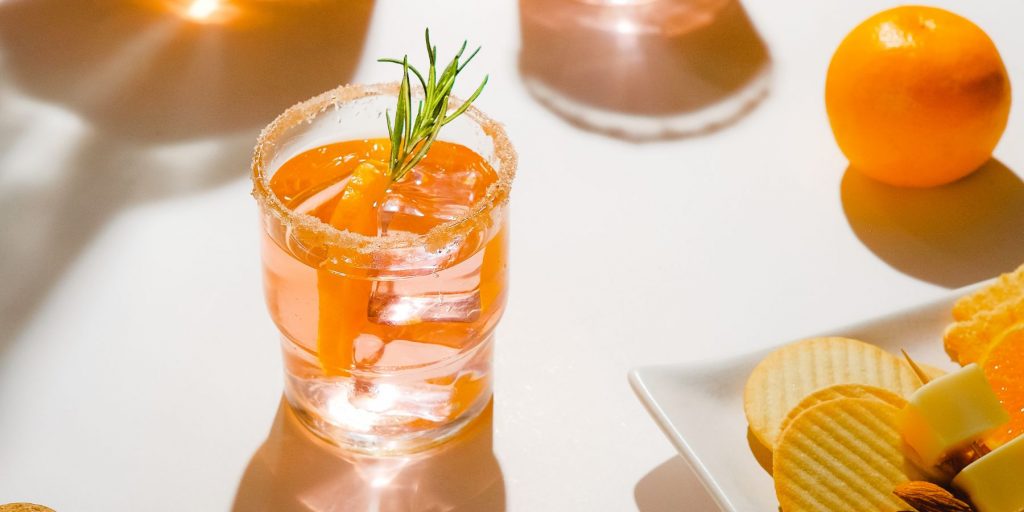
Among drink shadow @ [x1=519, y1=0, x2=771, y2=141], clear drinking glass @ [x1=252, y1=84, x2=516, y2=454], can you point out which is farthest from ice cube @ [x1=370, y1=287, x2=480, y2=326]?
drink shadow @ [x1=519, y1=0, x2=771, y2=141]

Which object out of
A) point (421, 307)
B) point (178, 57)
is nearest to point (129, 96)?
point (178, 57)

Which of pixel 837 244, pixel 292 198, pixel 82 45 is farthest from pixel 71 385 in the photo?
pixel 837 244

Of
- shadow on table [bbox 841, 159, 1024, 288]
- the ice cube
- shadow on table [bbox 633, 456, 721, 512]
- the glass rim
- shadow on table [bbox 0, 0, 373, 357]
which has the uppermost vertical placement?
the glass rim

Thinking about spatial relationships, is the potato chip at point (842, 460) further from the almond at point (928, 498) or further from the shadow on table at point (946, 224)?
the shadow on table at point (946, 224)

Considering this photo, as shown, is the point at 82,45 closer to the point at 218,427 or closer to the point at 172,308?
the point at 172,308

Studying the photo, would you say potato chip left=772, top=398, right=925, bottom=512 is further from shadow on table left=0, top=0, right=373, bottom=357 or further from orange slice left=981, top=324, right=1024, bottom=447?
shadow on table left=0, top=0, right=373, bottom=357
